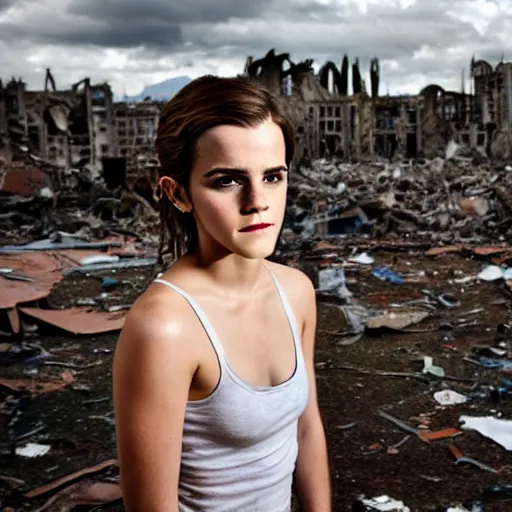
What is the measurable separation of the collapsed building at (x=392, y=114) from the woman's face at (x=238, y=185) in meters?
34.2

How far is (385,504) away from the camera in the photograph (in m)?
3.36

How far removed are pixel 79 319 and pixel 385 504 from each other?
421cm

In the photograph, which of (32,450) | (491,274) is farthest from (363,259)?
(32,450)

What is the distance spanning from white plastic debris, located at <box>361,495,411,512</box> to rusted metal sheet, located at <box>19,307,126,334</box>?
11.6 ft

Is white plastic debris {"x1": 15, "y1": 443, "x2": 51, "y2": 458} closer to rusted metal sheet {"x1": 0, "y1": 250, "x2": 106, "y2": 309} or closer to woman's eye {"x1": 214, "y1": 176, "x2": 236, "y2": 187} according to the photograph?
rusted metal sheet {"x1": 0, "y1": 250, "x2": 106, "y2": 309}

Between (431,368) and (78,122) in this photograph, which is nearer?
(431,368)

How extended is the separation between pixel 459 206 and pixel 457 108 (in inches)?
1033

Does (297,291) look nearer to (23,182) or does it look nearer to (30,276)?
(30,276)

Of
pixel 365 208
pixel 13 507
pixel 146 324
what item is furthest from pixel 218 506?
pixel 365 208

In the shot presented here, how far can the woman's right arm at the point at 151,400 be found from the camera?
1169 mm

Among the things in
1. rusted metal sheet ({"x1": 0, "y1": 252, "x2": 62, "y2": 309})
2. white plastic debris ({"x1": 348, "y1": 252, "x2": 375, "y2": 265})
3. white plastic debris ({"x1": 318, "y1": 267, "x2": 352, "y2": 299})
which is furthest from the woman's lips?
white plastic debris ({"x1": 348, "y1": 252, "x2": 375, "y2": 265})

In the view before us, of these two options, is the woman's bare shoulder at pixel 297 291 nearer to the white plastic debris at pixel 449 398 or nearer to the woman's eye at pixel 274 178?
the woman's eye at pixel 274 178

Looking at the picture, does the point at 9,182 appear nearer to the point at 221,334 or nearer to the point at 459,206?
the point at 459,206

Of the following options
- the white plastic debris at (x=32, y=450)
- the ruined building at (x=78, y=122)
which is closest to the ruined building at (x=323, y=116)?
the ruined building at (x=78, y=122)
